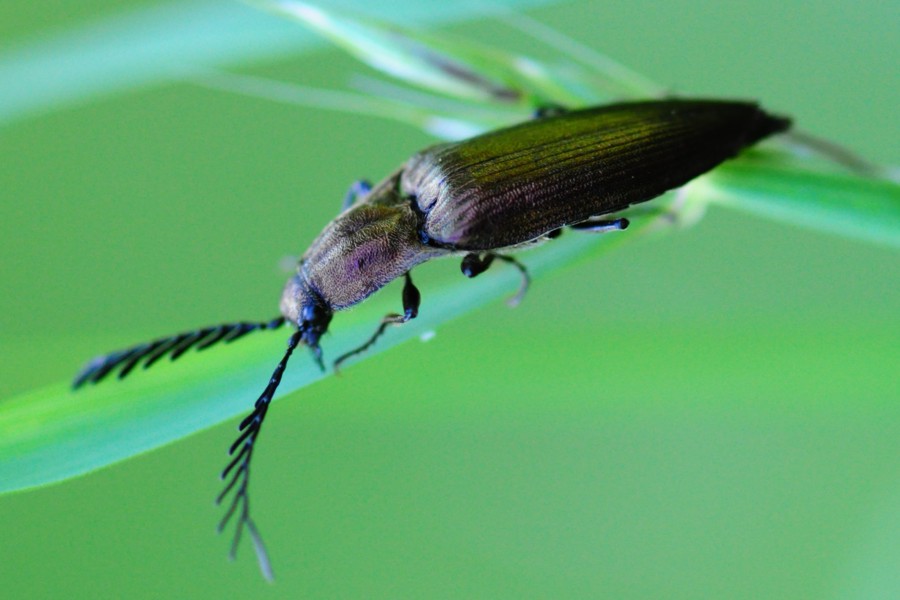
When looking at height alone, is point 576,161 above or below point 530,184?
above

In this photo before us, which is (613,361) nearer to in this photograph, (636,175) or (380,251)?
(636,175)

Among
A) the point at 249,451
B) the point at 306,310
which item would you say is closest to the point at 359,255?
the point at 306,310

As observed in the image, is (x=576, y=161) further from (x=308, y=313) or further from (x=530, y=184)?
(x=308, y=313)

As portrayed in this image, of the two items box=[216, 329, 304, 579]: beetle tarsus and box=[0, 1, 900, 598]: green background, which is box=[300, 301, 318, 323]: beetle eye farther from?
box=[0, 1, 900, 598]: green background

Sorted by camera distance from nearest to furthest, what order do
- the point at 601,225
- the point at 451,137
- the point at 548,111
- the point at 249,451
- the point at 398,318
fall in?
the point at 398,318 < the point at 249,451 < the point at 601,225 < the point at 548,111 < the point at 451,137

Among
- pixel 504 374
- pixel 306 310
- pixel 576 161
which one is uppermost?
pixel 576 161

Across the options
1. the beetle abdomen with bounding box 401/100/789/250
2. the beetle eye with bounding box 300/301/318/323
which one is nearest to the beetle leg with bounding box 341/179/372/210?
the beetle abdomen with bounding box 401/100/789/250

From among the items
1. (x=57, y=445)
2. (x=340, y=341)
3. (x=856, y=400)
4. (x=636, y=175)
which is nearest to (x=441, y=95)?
(x=636, y=175)
